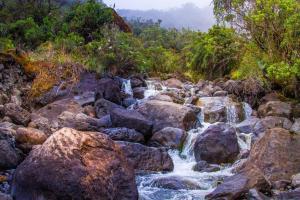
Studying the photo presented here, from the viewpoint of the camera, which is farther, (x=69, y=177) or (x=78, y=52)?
(x=78, y=52)

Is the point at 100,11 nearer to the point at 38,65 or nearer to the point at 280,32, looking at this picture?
the point at 38,65

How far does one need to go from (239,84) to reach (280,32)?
8.32 ft

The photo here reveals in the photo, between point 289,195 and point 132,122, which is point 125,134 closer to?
point 132,122

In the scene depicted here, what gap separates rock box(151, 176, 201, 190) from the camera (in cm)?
891

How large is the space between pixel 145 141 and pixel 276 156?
152 inches

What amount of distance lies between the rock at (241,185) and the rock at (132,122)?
405 centimetres

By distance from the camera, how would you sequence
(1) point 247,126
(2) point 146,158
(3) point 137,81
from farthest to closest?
(3) point 137,81 → (1) point 247,126 → (2) point 146,158

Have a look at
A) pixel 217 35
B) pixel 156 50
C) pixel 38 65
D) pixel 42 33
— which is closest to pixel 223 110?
pixel 217 35

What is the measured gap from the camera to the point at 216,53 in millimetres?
18891

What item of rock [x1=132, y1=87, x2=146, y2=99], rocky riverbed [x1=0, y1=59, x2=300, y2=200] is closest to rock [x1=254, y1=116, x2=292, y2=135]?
rocky riverbed [x1=0, y1=59, x2=300, y2=200]

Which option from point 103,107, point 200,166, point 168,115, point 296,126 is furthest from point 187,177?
point 103,107

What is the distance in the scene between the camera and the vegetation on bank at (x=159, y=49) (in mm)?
13852

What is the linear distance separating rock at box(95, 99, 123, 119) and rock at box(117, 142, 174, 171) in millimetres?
3112

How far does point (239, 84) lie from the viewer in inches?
625
